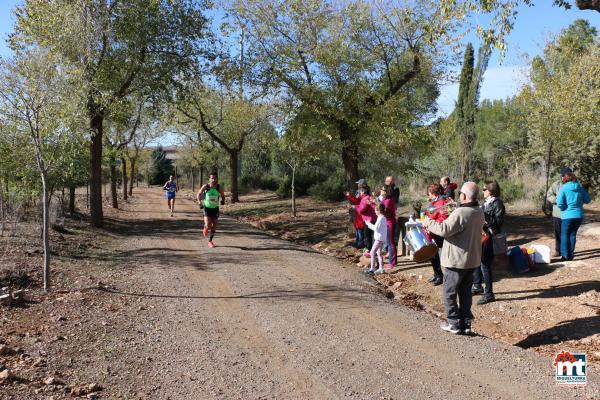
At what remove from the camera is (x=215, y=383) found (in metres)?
4.67

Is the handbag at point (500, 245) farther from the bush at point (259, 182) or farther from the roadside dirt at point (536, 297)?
the bush at point (259, 182)

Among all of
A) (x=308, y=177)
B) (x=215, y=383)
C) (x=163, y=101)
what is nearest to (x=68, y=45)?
(x=163, y=101)

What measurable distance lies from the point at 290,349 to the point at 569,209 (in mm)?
6323

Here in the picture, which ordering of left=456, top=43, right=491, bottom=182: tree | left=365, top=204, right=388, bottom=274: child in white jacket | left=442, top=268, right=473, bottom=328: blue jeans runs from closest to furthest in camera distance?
left=442, top=268, right=473, bottom=328: blue jeans, left=365, top=204, right=388, bottom=274: child in white jacket, left=456, top=43, right=491, bottom=182: tree

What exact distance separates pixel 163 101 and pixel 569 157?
17406 millimetres

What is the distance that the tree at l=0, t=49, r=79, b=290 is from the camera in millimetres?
7504

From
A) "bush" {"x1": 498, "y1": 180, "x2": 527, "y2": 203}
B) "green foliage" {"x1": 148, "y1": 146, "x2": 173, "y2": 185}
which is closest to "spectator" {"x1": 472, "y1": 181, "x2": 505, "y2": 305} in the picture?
"bush" {"x1": 498, "y1": 180, "x2": 527, "y2": 203}

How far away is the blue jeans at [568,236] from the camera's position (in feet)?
29.7

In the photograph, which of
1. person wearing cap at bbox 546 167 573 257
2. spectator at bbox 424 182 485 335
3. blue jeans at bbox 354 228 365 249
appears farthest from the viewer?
blue jeans at bbox 354 228 365 249

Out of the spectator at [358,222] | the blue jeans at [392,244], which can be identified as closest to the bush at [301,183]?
the spectator at [358,222]

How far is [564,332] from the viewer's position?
636 cm

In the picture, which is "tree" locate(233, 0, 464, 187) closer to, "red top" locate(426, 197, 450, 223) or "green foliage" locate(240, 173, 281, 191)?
"red top" locate(426, 197, 450, 223)

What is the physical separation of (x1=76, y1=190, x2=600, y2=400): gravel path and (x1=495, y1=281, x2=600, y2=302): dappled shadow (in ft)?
6.26

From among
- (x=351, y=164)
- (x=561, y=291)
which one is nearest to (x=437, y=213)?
(x=561, y=291)
